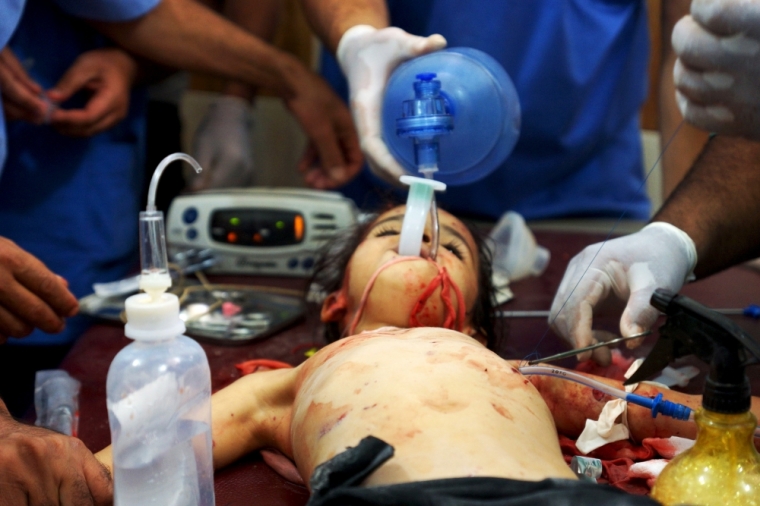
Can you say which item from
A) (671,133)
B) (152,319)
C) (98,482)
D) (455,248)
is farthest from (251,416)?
(671,133)

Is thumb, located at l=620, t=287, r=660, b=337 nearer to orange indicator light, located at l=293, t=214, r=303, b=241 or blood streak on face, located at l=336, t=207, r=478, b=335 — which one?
blood streak on face, located at l=336, t=207, r=478, b=335

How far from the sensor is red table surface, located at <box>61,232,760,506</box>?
0.90 meters

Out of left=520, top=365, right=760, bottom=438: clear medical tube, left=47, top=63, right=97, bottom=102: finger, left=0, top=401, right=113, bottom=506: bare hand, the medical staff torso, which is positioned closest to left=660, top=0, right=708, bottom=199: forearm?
left=520, top=365, right=760, bottom=438: clear medical tube

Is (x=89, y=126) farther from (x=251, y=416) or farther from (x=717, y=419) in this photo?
(x=717, y=419)

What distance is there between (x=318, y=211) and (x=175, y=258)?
0.41m

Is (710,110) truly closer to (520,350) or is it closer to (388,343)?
(520,350)

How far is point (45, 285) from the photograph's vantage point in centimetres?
113

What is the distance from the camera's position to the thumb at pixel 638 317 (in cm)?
100

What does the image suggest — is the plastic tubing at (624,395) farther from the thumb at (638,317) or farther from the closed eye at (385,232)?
the closed eye at (385,232)

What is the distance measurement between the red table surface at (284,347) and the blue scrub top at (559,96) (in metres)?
0.20

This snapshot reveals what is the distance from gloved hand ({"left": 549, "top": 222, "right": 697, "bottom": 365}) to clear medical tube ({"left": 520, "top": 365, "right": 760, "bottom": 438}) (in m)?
0.15

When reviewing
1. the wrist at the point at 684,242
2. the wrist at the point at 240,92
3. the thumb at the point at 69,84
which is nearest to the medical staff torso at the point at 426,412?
the wrist at the point at 684,242

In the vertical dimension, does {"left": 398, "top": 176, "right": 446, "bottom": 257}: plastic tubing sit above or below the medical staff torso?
above

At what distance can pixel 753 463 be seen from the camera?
669mm
